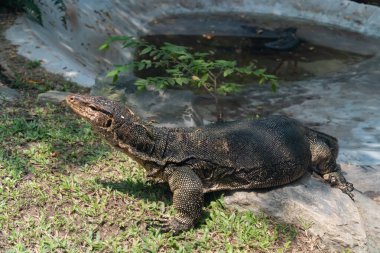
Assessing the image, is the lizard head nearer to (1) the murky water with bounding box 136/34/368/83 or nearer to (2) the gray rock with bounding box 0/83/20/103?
(2) the gray rock with bounding box 0/83/20/103

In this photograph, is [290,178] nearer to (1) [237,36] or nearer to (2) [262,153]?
(2) [262,153]

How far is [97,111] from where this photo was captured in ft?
14.9

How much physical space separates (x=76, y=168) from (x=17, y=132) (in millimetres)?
1004

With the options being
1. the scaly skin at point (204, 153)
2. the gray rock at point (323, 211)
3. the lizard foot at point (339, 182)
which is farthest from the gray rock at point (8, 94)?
the lizard foot at point (339, 182)

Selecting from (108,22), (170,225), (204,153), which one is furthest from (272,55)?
(170,225)

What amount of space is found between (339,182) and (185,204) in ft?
5.84

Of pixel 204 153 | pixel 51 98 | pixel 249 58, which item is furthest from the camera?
pixel 249 58

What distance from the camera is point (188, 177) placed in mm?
4633

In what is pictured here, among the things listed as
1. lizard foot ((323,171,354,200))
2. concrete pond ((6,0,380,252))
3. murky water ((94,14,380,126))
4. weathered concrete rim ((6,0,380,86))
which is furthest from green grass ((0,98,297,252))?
weathered concrete rim ((6,0,380,86))

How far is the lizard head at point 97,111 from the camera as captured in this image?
454 cm

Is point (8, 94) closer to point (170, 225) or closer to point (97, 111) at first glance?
point (97, 111)

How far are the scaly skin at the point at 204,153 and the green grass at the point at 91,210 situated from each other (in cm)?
19

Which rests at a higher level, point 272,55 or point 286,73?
point 286,73

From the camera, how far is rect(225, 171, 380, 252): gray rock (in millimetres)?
4547
